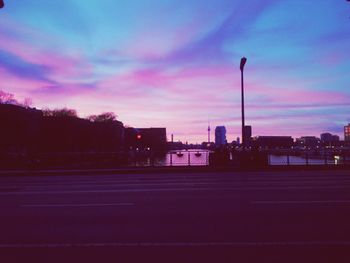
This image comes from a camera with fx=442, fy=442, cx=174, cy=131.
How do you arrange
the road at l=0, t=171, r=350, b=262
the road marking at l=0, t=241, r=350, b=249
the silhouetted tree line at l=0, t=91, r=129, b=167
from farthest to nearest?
the silhouetted tree line at l=0, t=91, r=129, b=167, the road marking at l=0, t=241, r=350, b=249, the road at l=0, t=171, r=350, b=262

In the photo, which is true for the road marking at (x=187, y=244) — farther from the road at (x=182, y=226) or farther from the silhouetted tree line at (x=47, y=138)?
the silhouetted tree line at (x=47, y=138)

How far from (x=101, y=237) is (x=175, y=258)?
214 centimetres

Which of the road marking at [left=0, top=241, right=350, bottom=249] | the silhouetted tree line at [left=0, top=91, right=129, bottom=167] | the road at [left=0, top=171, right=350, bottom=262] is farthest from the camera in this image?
the silhouetted tree line at [left=0, top=91, right=129, bottom=167]

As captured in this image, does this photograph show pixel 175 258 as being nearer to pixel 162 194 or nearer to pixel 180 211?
pixel 180 211

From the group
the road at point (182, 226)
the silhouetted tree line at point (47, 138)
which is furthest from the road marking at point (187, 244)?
the silhouetted tree line at point (47, 138)

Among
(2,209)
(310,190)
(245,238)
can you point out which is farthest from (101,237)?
(310,190)

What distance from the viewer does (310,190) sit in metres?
15.8

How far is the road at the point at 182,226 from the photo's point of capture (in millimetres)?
7434

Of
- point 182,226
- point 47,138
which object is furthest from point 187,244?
point 47,138

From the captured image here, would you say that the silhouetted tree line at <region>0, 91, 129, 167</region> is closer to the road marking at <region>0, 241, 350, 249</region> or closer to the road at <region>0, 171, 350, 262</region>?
the road at <region>0, 171, 350, 262</region>

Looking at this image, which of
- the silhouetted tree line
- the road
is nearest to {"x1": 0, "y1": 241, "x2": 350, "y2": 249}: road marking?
the road

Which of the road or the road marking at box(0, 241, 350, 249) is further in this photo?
the road marking at box(0, 241, 350, 249)

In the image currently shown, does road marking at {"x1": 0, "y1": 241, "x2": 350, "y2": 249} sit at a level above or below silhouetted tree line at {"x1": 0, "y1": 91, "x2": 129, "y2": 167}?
below

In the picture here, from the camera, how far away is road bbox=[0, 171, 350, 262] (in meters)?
7.43
